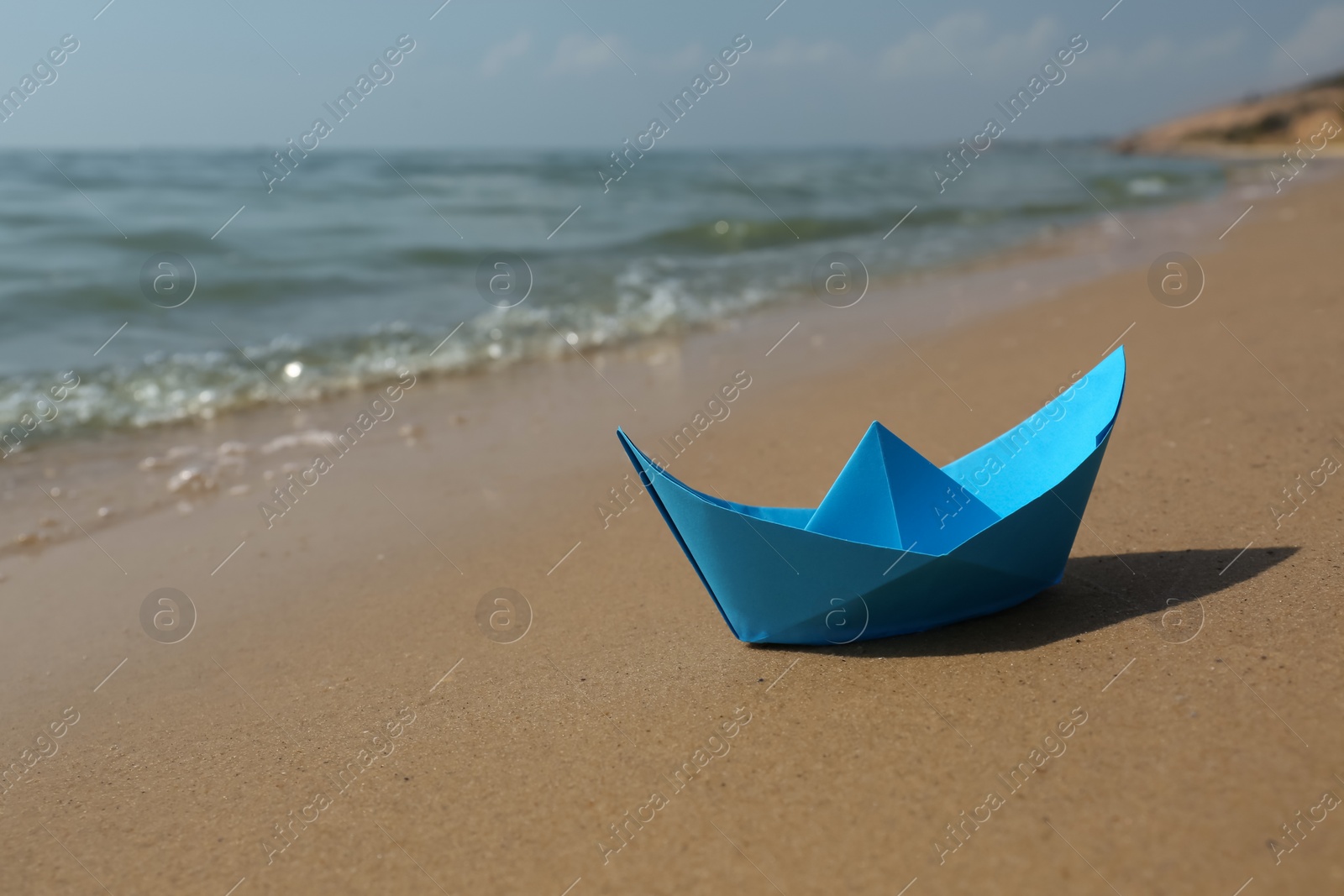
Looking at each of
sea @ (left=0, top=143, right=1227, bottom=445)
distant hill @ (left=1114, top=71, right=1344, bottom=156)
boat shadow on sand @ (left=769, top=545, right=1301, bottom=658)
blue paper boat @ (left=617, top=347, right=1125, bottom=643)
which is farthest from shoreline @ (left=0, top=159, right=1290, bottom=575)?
distant hill @ (left=1114, top=71, right=1344, bottom=156)

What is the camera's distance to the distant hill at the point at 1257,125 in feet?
100

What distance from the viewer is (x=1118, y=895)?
1.61m

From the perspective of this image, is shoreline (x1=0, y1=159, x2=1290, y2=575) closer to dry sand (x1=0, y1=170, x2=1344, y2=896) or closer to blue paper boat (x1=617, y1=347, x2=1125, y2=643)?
dry sand (x1=0, y1=170, x2=1344, y2=896)

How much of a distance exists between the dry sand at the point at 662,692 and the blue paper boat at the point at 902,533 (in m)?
0.11

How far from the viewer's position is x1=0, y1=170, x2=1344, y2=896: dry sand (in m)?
1.83

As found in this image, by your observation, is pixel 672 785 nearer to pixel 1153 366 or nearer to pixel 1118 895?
pixel 1118 895

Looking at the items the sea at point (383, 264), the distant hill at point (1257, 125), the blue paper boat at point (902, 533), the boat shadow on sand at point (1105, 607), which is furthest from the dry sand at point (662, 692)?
the distant hill at point (1257, 125)

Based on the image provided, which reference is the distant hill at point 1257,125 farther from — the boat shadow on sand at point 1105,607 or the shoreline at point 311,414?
the boat shadow on sand at point 1105,607

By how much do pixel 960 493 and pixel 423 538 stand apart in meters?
2.11

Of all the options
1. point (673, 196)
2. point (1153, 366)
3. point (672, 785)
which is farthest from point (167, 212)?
point (672, 785)

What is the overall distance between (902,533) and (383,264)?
8.78 meters

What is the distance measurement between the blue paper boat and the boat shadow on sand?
40 mm

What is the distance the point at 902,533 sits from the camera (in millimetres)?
2420

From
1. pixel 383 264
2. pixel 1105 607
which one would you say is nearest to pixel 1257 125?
pixel 383 264
